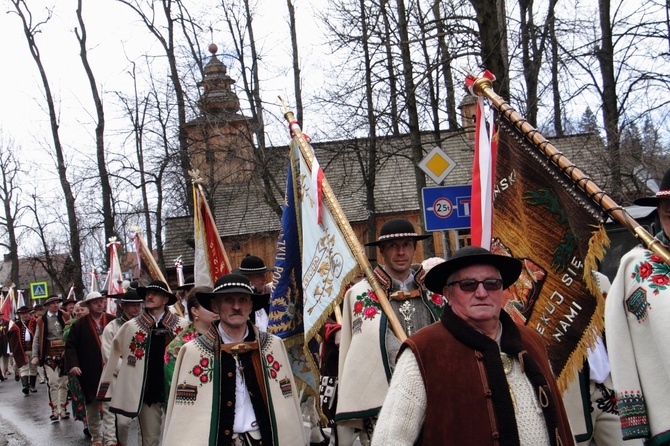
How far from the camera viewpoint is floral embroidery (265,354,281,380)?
5730 mm

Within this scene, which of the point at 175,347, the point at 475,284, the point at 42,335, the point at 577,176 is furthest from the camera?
the point at 42,335

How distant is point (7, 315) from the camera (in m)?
31.2

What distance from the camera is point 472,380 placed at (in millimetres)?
3367

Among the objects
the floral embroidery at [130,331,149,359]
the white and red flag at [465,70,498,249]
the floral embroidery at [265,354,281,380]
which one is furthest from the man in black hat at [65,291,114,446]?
the white and red flag at [465,70,498,249]

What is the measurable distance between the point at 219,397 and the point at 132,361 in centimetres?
361

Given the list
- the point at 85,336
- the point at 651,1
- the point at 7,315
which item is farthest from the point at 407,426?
the point at 7,315

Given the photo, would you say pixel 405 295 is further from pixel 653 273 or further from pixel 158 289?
pixel 158 289

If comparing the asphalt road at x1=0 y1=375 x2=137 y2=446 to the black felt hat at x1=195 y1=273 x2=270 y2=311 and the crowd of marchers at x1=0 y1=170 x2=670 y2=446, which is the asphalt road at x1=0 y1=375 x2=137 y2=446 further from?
the black felt hat at x1=195 y1=273 x2=270 y2=311

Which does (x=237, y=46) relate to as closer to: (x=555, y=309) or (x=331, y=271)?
(x=331, y=271)

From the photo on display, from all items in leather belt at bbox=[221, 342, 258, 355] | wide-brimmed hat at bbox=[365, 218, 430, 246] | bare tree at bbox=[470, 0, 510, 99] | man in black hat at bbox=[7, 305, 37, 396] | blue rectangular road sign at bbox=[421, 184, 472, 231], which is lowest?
man in black hat at bbox=[7, 305, 37, 396]

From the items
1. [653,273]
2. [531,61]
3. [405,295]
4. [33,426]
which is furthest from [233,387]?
[531,61]

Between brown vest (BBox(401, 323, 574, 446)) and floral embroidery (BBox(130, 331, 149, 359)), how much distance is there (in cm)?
585

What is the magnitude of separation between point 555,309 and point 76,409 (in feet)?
30.6

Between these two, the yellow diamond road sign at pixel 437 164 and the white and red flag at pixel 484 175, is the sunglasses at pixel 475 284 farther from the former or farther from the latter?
the yellow diamond road sign at pixel 437 164
